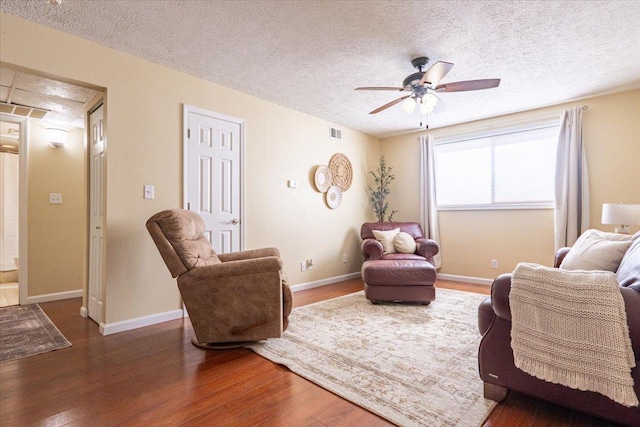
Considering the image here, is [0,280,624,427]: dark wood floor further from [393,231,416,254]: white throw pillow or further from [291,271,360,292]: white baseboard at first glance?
[393,231,416,254]: white throw pillow

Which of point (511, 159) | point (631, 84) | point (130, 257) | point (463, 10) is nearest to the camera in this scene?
point (463, 10)

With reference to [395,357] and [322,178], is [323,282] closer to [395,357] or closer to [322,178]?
[322,178]

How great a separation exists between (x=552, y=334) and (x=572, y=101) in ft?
12.9

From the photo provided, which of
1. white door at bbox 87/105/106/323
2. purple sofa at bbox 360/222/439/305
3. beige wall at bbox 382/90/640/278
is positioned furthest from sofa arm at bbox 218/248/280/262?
beige wall at bbox 382/90/640/278

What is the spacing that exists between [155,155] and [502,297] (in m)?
3.04

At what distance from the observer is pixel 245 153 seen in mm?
3666

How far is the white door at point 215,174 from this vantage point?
3199 millimetres

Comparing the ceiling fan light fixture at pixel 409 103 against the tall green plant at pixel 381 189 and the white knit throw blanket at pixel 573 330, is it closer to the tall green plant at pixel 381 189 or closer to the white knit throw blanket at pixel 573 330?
the white knit throw blanket at pixel 573 330

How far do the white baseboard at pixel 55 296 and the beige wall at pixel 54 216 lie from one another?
0.04 meters

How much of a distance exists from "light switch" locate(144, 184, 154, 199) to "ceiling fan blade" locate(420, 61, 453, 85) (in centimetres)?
265

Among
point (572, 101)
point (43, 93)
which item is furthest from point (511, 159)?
point (43, 93)

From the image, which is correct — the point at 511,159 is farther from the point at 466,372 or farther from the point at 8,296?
the point at 8,296

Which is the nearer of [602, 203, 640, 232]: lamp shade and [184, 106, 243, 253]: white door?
[602, 203, 640, 232]: lamp shade

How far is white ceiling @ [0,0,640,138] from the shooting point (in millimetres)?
2160
